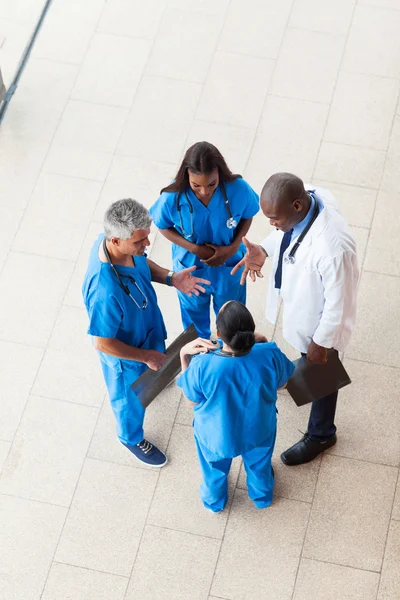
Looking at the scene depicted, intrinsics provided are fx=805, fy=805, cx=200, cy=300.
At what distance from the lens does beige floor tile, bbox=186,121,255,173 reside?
4.73m

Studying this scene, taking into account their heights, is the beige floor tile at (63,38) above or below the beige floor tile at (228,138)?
above

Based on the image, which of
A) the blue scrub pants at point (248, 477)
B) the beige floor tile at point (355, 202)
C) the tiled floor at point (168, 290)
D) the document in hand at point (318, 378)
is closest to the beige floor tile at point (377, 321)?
the tiled floor at point (168, 290)

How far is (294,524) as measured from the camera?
356cm

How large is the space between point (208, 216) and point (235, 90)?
1884mm

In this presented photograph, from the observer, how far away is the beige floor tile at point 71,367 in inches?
156

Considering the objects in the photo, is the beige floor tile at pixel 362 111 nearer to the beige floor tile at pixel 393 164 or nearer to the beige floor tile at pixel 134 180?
the beige floor tile at pixel 393 164

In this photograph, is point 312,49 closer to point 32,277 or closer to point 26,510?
point 32,277

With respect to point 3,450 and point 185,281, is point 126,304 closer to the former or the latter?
point 185,281

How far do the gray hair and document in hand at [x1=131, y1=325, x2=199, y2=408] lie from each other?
741 millimetres

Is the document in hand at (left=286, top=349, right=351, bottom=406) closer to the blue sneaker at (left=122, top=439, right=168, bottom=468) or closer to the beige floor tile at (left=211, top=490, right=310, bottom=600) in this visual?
the beige floor tile at (left=211, top=490, right=310, bottom=600)

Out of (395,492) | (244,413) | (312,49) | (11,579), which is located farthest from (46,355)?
(312,49)

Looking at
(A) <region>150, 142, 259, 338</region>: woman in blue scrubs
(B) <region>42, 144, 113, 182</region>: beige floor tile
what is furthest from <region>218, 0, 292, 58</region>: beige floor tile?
(A) <region>150, 142, 259, 338</region>: woman in blue scrubs

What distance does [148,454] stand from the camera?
3717mm

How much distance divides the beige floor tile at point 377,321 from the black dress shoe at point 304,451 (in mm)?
523
